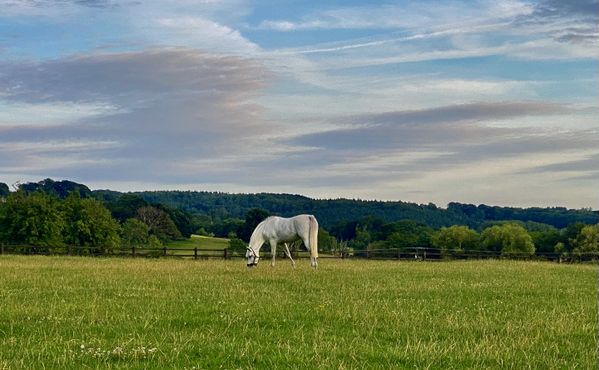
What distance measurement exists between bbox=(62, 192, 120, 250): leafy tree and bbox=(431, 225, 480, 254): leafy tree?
132 ft

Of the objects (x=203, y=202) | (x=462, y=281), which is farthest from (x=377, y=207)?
(x=462, y=281)

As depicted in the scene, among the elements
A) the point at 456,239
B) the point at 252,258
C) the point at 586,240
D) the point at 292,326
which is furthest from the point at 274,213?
the point at 292,326

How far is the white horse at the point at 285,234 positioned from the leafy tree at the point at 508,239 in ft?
177

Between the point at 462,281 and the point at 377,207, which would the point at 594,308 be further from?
the point at 377,207

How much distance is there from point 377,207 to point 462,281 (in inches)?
3659

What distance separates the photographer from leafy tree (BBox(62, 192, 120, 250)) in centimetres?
5797

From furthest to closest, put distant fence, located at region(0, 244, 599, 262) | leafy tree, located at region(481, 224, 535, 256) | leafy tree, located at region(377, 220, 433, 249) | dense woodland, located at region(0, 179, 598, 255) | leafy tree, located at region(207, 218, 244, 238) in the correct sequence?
1. leafy tree, located at region(207, 218, 244, 238)
2. leafy tree, located at region(377, 220, 433, 249)
3. leafy tree, located at region(481, 224, 535, 256)
4. dense woodland, located at region(0, 179, 598, 255)
5. distant fence, located at region(0, 244, 599, 262)

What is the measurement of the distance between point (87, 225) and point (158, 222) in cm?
3568

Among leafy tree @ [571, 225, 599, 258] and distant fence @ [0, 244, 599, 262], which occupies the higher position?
leafy tree @ [571, 225, 599, 258]

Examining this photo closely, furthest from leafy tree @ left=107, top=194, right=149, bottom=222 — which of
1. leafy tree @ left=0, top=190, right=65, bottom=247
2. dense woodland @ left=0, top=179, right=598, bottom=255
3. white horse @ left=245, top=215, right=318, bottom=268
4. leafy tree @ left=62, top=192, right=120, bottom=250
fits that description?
white horse @ left=245, top=215, right=318, bottom=268

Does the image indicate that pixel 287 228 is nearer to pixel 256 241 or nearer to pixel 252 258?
pixel 256 241

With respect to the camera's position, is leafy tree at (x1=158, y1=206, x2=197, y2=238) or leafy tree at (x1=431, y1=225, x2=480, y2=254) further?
leafy tree at (x1=158, y1=206, x2=197, y2=238)

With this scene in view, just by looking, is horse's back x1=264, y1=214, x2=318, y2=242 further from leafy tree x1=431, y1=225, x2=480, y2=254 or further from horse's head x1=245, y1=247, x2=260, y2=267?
leafy tree x1=431, y1=225, x2=480, y2=254

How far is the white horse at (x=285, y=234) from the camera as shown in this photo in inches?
1111
